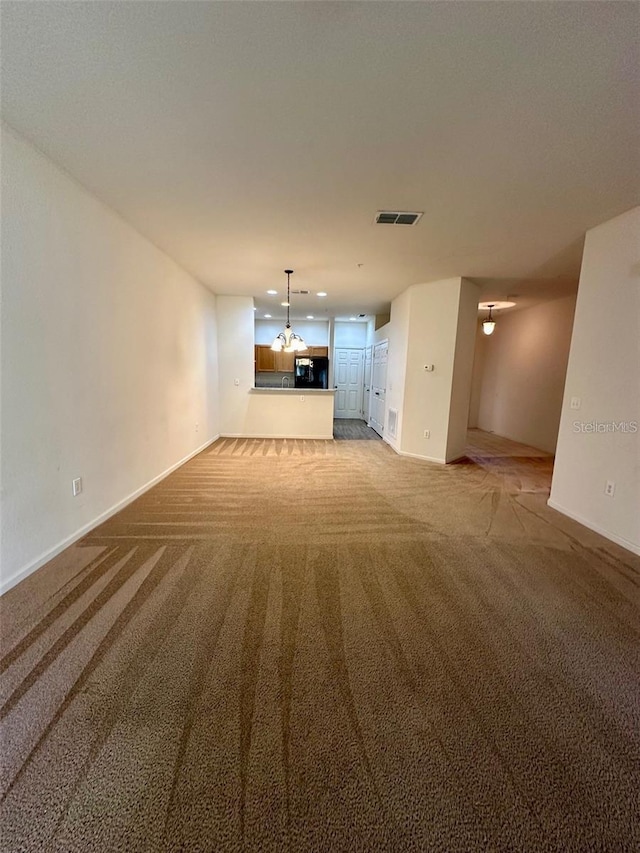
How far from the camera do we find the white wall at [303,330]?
359 inches

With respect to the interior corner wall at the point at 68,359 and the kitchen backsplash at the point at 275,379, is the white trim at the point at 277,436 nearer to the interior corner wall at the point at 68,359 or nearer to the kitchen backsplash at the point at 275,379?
the interior corner wall at the point at 68,359

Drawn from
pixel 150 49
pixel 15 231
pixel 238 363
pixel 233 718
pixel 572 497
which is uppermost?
pixel 150 49

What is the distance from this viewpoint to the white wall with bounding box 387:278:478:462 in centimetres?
480

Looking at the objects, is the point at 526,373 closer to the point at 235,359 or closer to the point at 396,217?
the point at 396,217

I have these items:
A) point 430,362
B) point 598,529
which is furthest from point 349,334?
point 598,529

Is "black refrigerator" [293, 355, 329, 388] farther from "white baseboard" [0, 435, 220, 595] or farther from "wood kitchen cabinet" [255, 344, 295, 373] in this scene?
"white baseboard" [0, 435, 220, 595]

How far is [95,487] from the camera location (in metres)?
2.73

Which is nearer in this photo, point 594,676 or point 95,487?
point 594,676

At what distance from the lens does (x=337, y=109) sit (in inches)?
65.7

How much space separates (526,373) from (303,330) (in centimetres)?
561

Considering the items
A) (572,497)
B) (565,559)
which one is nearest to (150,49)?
(565,559)

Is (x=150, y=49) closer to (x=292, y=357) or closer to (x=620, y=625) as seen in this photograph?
(x=620, y=625)

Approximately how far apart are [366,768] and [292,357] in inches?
325

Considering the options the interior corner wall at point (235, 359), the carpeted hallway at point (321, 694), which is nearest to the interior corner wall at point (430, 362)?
the carpeted hallway at point (321, 694)
